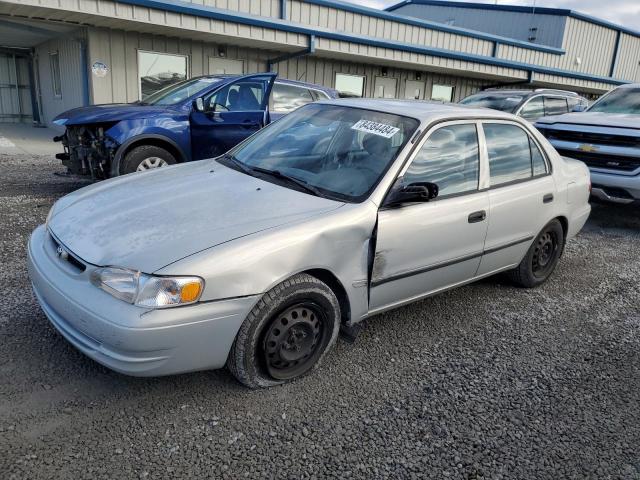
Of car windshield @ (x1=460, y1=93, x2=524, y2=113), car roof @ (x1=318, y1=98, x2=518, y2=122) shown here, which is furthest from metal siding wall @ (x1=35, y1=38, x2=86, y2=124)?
car roof @ (x1=318, y1=98, x2=518, y2=122)

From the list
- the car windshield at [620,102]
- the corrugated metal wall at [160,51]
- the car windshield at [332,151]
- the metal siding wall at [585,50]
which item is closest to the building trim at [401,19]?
the corrugated metal wall at [160,51]

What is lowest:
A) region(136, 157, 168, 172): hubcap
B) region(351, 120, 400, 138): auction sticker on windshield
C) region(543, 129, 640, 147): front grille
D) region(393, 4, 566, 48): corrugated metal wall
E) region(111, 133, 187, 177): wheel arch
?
region(136, 157, 168, 172): hubcap

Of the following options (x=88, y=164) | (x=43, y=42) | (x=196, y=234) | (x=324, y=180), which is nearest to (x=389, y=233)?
(x=324, y=180)

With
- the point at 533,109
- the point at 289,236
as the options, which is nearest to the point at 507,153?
the point at 289,236

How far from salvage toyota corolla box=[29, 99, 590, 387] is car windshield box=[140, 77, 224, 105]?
3.37 m

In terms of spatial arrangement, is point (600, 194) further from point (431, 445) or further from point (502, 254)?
point (431, 445)

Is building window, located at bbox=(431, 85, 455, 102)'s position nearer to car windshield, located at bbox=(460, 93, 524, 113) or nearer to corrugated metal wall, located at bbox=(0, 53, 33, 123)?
car windshield, located at bbox=(460, 93, 524, 113)

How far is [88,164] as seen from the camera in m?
6.30

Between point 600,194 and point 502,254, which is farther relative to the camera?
point 600,194

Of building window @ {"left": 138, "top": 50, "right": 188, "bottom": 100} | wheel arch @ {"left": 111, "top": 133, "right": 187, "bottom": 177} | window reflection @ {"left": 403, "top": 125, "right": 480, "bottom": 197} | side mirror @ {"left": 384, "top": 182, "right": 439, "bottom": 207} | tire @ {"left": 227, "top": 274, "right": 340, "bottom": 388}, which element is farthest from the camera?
building window @ {"left": 138, "top": 50, "right": 188, "bottom": 100}

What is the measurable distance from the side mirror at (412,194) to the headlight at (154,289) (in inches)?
50.0

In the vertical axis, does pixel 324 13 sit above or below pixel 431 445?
above

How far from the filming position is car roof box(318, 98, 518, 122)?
3.50 metres

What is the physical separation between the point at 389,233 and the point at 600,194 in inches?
195
